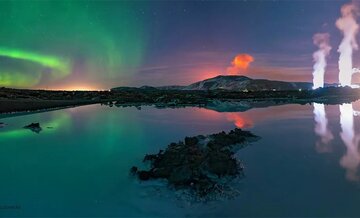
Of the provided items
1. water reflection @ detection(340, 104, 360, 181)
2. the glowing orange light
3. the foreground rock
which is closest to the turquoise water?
water reflection @ detection(340, 104, 360, 181)

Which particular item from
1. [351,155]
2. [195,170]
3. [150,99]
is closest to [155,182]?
[195,170]

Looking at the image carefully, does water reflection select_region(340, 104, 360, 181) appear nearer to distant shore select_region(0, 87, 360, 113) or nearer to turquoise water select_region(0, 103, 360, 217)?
turquoise water select_region(0, 103, 360, 217)

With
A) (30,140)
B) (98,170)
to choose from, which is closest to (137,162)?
(98,170)

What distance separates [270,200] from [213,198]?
68.8 inches

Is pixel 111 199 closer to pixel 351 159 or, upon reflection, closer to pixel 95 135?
pixel 351 159

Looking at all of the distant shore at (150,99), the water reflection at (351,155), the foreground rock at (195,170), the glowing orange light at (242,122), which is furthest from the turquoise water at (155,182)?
the distant shore at (150,99)

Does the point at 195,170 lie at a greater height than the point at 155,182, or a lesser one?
greater

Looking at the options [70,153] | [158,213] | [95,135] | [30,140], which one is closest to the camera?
[158,213]

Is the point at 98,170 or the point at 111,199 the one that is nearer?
the point at 111,199

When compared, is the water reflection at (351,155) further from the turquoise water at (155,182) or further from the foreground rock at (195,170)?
the foreground rock at (195,170)

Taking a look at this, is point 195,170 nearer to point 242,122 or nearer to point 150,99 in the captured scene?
point 242,122

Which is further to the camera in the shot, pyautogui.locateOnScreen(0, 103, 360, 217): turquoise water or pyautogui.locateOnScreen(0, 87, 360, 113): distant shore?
pyautogui.locateOnScreen(0, 87, 360, 113): distant shore

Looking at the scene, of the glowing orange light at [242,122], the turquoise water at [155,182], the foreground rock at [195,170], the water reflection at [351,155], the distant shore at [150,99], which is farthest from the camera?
the distant shore at [150,99]

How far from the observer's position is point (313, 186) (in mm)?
10773
